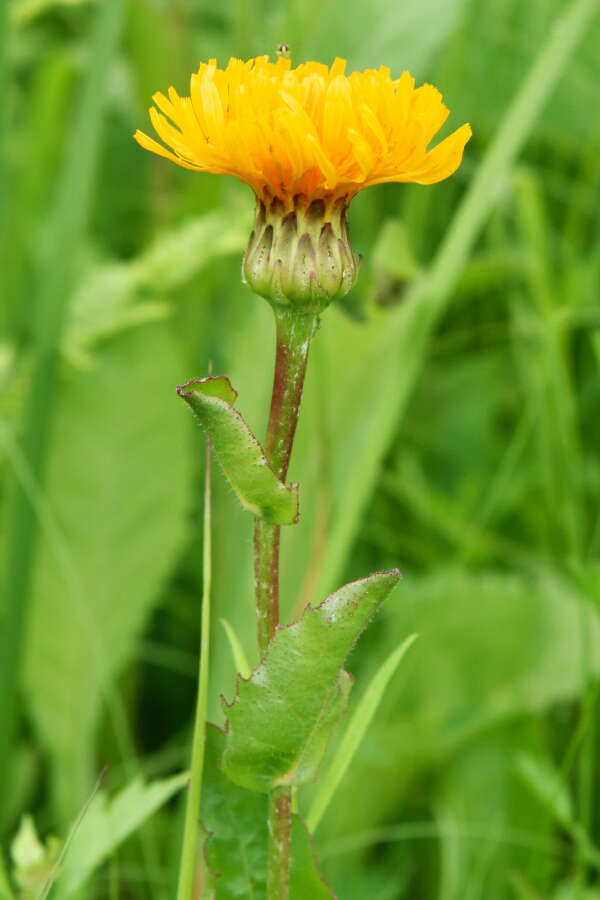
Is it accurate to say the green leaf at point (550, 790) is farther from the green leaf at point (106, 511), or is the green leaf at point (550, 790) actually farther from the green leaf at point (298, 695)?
the green leaf at point (106, 511)

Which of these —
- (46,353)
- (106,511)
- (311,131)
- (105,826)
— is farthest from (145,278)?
(311,131)

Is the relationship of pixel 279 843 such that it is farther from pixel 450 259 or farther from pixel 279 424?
pixel 450 259

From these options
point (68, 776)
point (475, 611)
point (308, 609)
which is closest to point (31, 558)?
point (68, 776)

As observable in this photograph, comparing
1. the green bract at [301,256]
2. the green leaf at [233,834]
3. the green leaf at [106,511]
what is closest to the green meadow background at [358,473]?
the green leaf at [106,511]

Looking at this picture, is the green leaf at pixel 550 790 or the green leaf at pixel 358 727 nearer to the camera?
the green leaf at pixel 358 727

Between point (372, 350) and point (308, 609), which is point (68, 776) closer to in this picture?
point (372, 350)

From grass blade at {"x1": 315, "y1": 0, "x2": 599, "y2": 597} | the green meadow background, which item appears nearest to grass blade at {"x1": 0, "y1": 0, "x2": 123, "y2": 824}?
the green meadow background

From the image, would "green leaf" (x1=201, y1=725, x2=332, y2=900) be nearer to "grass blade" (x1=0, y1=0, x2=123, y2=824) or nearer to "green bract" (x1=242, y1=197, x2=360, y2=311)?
"green bract" (x1=242, y1=197, x2=360, y2=311)
